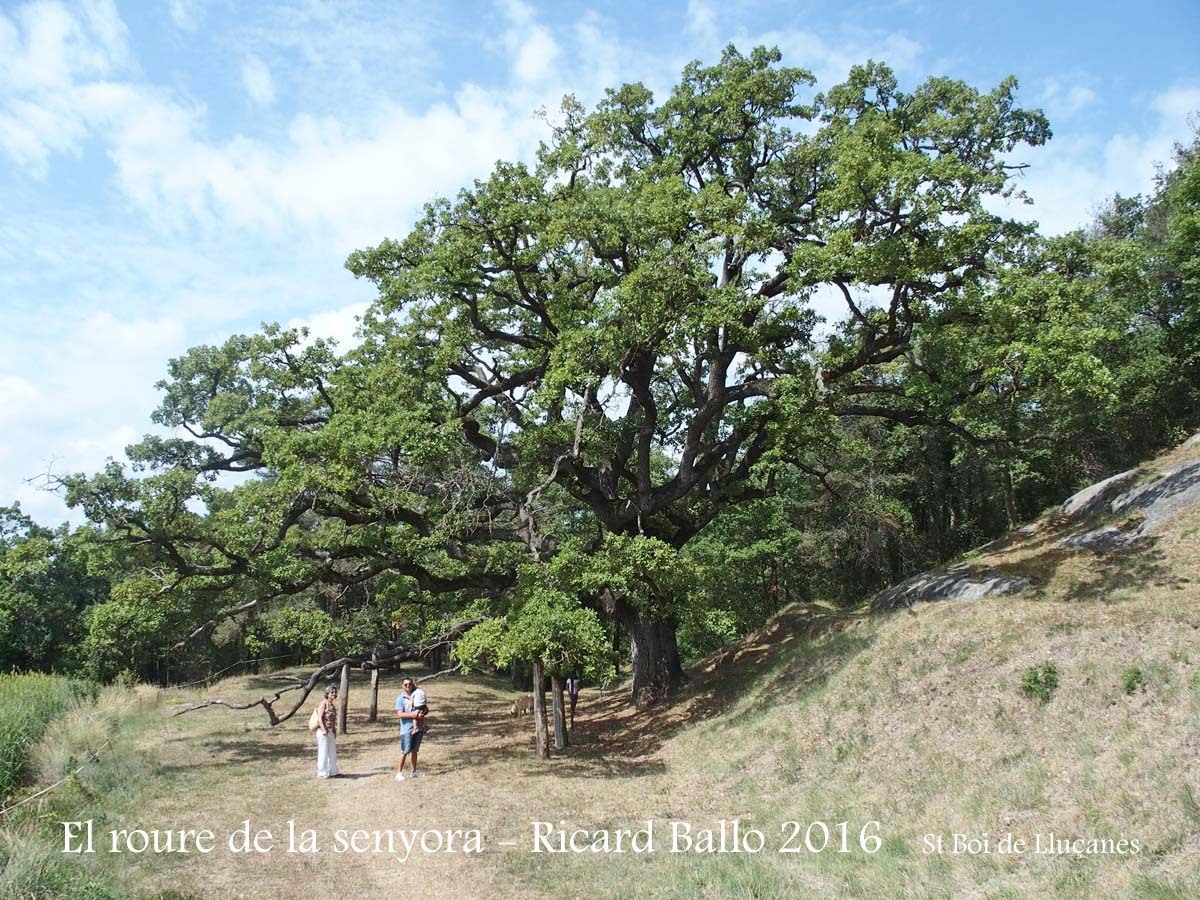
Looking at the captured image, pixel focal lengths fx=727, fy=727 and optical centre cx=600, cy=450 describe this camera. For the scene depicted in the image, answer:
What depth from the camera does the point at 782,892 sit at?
23.9ft

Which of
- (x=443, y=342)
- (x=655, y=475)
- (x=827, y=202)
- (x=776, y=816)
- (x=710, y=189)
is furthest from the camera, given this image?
(x=655, y=475)

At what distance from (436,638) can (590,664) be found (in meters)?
4.42

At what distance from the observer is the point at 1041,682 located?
10297 mm

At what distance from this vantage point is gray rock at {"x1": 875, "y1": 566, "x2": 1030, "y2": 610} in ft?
Result: 50.4

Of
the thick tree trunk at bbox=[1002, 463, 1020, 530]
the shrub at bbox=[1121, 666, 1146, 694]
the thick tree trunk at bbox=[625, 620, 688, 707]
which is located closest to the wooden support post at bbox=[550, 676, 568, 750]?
the thick tree trunk at bbox=[625, 620, 688, 707]

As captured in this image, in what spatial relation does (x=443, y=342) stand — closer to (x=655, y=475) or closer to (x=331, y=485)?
(x=331, y=485)

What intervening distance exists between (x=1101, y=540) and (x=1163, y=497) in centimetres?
179

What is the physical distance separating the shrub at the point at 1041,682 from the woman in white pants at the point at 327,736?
11.0 metres

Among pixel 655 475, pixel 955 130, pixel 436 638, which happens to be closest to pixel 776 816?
pixel 436 638

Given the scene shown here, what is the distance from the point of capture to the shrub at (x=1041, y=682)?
1009 centimetres

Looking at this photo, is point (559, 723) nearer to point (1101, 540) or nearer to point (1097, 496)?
point (1101, 540)

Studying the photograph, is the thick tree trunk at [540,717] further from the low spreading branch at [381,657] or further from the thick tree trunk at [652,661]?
the thick tree trunk at [652,661]

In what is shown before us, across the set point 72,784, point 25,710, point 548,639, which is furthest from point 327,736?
point 25,710

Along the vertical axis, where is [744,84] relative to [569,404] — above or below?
above
